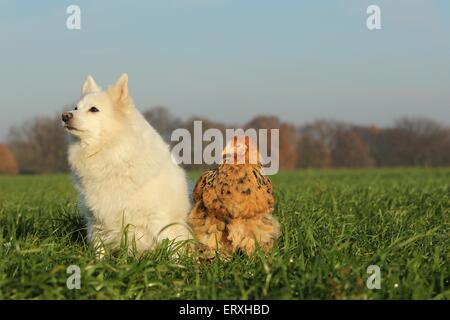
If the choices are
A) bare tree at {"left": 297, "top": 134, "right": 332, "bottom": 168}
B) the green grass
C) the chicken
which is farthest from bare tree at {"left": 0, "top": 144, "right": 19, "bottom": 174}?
the green grass

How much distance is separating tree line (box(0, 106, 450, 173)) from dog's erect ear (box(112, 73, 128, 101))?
38607 mm

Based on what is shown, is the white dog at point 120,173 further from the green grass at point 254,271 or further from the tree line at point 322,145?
the tree line at point 322,145

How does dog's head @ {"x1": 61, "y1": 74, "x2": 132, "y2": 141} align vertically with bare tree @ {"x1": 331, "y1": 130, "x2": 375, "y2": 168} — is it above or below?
above

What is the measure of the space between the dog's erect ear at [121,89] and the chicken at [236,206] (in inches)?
47.9

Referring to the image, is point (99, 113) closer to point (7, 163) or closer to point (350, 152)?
point (7, 163)

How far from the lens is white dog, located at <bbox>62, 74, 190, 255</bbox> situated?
16.9ft

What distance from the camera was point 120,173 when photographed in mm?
5152

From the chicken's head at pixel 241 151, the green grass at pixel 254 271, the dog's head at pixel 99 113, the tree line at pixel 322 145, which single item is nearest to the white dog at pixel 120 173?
the dog's head at pixel 99 113

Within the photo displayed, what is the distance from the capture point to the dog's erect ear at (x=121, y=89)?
527 cm

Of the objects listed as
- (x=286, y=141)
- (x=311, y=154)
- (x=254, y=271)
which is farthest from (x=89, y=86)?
(x=311, y=154)

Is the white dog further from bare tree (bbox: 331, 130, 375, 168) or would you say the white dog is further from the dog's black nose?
bare tree (bbox: 331, 130, 375, 168)

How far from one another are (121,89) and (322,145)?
6499cm

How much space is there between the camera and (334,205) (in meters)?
7.41
